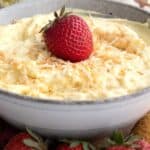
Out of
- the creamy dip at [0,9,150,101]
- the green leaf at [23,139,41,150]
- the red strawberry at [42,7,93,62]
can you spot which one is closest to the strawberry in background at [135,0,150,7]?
the creamy dip at [0,9,150,101]

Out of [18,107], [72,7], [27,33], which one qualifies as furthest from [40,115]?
[72,7]

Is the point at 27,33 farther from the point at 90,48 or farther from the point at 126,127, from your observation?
the point at 126,127

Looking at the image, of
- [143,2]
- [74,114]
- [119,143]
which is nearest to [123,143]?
[119,143]

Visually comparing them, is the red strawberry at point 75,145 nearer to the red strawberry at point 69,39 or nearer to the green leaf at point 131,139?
the green leaf at point 131,139

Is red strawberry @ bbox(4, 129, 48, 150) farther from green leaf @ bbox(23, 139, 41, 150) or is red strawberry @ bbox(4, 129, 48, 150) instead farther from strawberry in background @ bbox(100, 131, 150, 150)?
strawberry in background @ bbox(100, 131, 150, 150)

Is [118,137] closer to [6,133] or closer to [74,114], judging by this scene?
[74,114]

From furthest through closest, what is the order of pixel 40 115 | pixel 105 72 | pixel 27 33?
pixel 27 33
pixel 105 72
pixel 40 115

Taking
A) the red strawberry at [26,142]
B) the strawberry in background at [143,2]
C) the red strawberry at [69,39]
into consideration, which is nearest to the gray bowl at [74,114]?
the red strawberry at [26,142]
